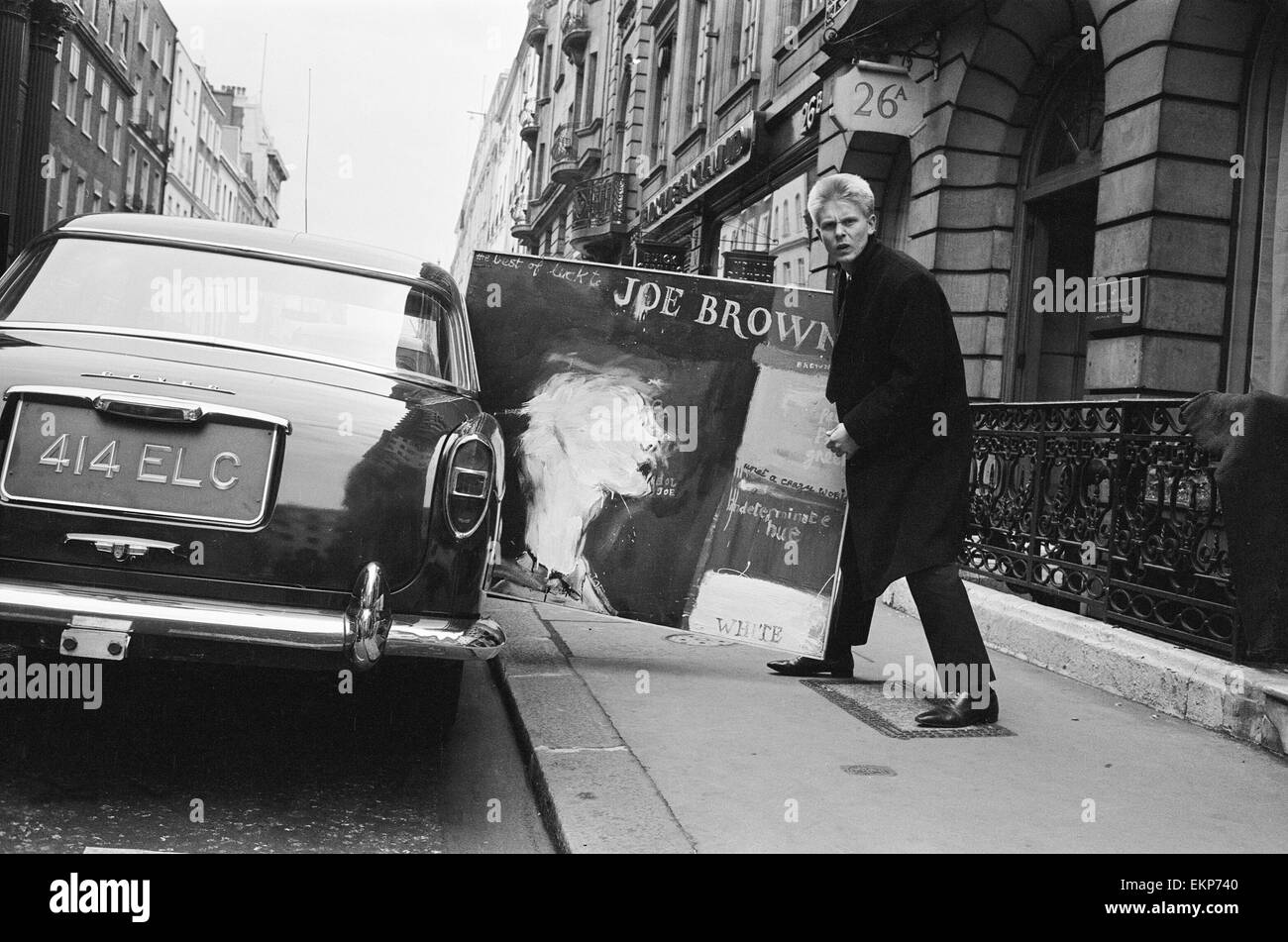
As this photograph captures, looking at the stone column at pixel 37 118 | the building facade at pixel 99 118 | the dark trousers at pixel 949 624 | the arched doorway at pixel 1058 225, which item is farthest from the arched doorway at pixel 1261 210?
the stone column at pixel 37 118

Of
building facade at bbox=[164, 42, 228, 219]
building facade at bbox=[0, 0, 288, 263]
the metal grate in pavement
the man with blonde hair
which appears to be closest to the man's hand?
the man with blonde hair

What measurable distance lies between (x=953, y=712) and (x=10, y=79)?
2211 centimetres

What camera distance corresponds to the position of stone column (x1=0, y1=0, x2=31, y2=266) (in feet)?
69.2

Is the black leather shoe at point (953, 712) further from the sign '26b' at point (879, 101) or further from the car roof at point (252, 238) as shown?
the sign '26b' at point (879, 101)

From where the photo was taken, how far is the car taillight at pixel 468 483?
3629 millimetres

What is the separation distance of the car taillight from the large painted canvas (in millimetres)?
1581

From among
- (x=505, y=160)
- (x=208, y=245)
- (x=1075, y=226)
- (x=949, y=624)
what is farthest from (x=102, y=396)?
(x=505, y=160)

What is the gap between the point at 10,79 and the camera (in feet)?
69.9

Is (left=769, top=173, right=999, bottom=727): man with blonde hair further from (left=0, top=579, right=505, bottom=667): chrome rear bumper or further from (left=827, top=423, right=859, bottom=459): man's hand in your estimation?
(left=0, top=579, right=505, bottom=667): chrome rear bumper

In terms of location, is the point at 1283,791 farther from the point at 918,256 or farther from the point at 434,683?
the point at 918,256

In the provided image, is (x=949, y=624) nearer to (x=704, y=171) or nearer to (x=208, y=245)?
(x=208, y=245)

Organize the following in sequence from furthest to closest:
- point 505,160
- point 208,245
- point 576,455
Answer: point 505,160
point 576,455
point 208,245

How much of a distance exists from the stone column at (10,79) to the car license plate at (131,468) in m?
20.4
